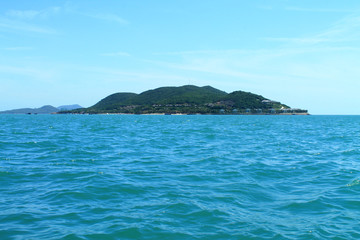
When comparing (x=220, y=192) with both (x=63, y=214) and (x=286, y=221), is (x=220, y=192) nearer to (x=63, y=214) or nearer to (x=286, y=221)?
(x=286, y=221)

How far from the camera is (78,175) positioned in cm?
1631

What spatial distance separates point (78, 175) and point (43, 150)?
12333 mm

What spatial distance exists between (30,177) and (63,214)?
6.94m

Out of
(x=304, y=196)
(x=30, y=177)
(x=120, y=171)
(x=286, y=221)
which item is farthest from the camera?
(x=120, y=171)

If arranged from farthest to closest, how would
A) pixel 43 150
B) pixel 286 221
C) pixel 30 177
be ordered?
1. pixel 43 150
2. pixel 30 177
3. pixel 286 221

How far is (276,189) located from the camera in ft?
46.0

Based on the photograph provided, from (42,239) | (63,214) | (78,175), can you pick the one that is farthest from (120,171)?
(42,239)

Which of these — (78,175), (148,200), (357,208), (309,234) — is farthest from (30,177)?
(357,208)

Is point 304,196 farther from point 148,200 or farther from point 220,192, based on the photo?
point 148,200

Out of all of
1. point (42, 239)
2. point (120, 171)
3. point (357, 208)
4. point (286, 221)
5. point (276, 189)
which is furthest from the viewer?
point (120, 171)

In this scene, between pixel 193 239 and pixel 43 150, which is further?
pixel 43 150

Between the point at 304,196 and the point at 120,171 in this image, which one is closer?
the point at 304,196

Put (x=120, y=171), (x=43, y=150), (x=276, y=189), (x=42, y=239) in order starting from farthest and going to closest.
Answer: (x=43, y=150) → (x=120, y=171) → (x=276, y=189) → (x=42, y=239)

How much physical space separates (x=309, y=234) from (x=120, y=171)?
1175 centimetres
